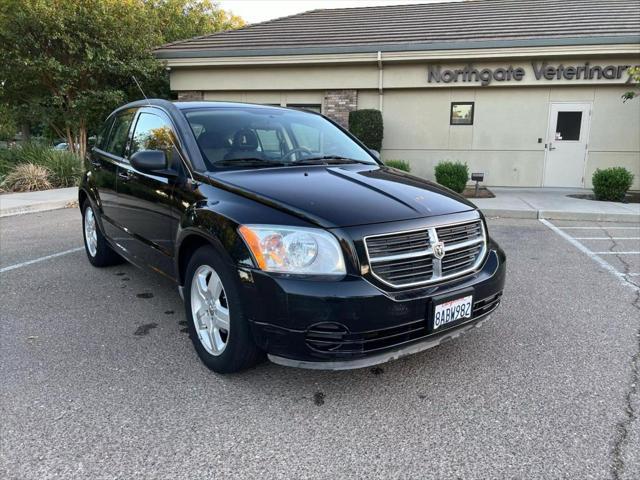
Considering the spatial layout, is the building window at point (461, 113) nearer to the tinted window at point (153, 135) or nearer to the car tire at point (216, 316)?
the tinted window at point (153, 135)

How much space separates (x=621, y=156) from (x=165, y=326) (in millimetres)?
12873

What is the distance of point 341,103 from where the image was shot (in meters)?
13.6

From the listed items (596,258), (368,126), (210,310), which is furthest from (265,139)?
(368,126)

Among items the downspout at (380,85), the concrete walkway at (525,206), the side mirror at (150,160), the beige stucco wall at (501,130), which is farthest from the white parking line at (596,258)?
the downspout at (380,85)

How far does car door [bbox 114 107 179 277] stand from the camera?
3.54 meters

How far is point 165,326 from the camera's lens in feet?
12.6

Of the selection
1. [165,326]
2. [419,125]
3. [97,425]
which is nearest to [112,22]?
[419,125]

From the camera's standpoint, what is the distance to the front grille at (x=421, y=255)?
263 cm

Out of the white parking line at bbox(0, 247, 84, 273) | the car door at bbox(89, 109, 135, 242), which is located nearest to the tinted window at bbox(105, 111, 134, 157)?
the car door at bbox(89, 109, 135, 242)

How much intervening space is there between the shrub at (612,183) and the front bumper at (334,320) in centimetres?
982

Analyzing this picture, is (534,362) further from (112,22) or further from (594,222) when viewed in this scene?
(112,22)

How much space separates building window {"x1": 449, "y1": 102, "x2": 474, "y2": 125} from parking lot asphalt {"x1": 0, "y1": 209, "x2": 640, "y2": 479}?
31.5 feet

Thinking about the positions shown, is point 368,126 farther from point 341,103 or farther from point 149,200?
point 149,200

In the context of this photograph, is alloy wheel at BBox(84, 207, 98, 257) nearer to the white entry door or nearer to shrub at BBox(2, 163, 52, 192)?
shrub at BBox(2, 163, 52, 192)
